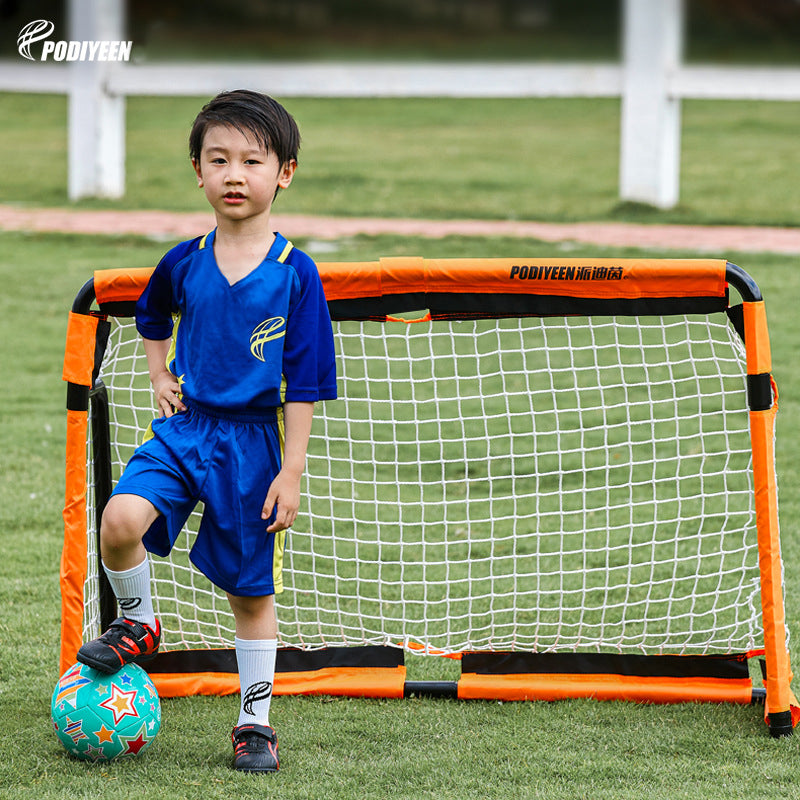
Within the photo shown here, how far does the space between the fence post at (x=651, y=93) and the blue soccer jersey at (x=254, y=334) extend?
11.7m

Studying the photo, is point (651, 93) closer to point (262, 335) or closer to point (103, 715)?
point (262, 335)

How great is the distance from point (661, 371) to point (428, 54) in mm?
26562

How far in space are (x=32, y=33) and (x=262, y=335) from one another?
2066cm

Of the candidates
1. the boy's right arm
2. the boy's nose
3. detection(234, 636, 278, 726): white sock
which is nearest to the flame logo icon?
the boy's right arm

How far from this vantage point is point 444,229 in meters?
13.2

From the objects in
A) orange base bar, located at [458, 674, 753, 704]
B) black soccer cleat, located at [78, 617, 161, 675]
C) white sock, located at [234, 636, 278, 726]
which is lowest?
orange base bar, located at [458, 674, 753, 704]

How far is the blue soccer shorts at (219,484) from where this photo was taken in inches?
120

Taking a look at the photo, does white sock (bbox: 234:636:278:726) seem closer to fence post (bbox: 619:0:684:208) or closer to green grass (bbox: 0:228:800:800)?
green grass (bbox: 0:228:800:800)

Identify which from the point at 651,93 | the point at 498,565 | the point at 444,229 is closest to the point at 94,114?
the point at 444,229

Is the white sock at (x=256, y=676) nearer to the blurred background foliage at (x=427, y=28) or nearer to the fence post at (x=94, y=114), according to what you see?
the fence post at (x=94, y=114)

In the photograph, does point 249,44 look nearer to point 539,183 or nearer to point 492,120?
point 492,120

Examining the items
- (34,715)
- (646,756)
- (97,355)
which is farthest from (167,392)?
(646,756)

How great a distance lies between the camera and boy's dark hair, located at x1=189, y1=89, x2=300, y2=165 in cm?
298

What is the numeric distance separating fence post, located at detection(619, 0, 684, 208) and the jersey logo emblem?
11.8 m
